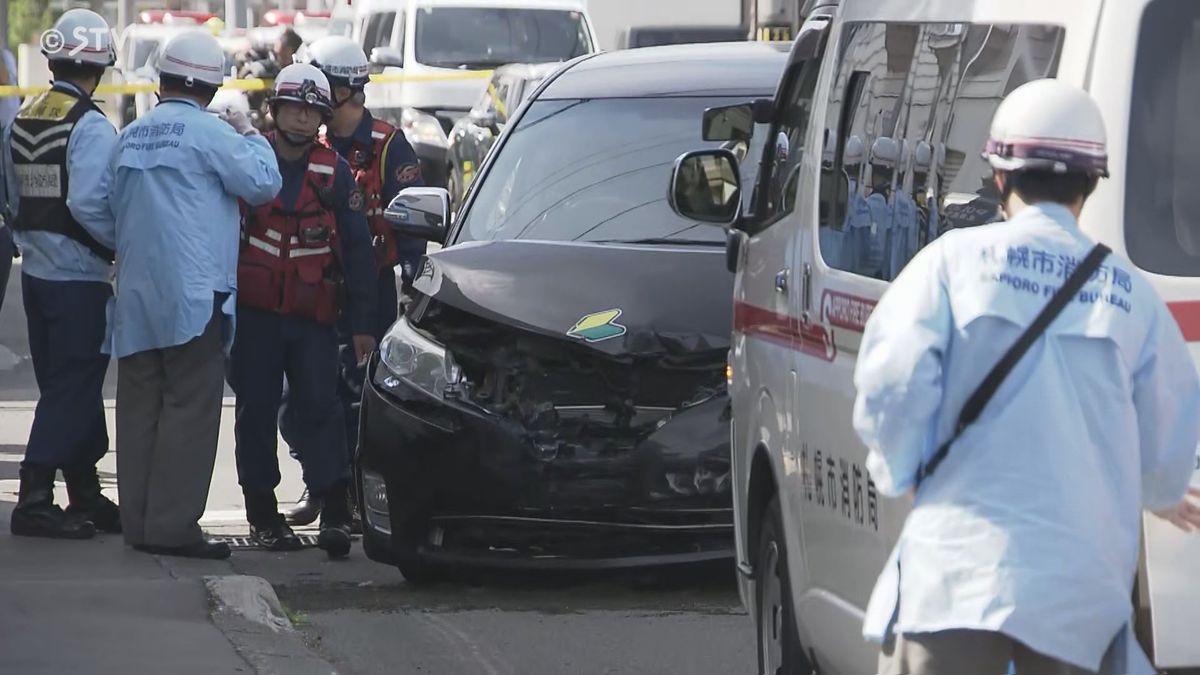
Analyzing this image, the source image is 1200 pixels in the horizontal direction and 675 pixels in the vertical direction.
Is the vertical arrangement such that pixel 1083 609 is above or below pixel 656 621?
above

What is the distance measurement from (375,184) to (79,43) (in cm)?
145

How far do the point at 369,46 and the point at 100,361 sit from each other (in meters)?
16.6

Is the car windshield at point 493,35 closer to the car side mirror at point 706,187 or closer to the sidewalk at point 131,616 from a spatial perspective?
the sidewalk at point 131,616

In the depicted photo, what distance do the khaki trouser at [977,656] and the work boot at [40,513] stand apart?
5.70 meters

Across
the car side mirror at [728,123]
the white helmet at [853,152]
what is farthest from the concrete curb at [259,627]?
the white helmet at [853,152]

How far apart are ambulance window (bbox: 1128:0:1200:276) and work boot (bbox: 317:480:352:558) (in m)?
5.26

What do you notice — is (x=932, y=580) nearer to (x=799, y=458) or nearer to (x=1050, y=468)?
(x=1050, y=468)

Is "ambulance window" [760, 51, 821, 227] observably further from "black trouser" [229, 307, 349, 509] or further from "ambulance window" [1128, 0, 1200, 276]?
"black trouser" [229, 307, 349, 509]

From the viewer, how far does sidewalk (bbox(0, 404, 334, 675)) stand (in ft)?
21.6

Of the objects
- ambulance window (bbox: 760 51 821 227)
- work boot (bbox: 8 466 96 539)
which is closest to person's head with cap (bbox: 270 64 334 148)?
work boot (bbox: 8 466 96 539)

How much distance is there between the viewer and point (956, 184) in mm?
4613

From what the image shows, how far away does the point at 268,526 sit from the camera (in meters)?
9.23

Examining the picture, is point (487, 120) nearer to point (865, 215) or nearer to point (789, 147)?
point (789, 147)

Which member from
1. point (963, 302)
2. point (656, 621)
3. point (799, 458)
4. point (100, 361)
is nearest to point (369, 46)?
point (100, 361)
